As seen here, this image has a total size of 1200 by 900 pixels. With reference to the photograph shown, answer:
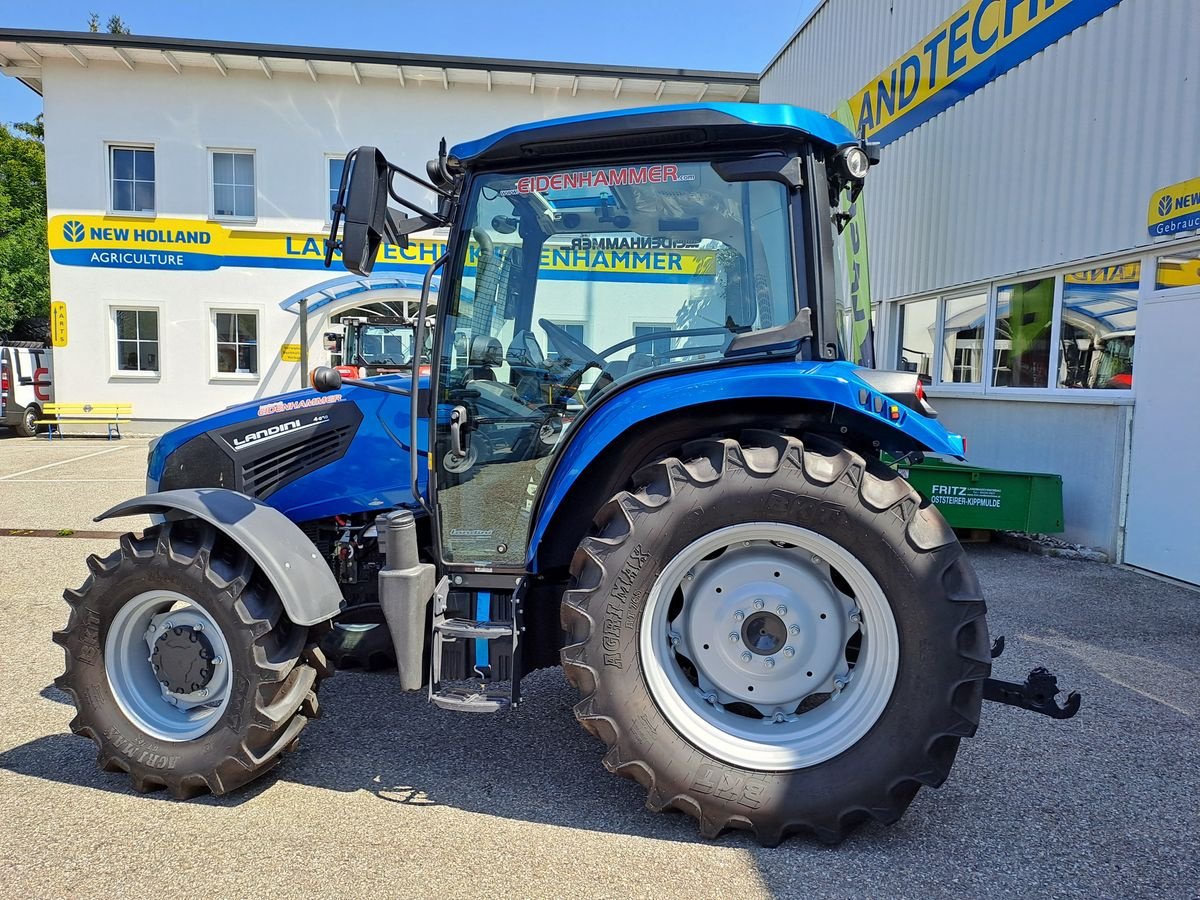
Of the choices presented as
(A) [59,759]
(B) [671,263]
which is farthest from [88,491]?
(B) [671,263]

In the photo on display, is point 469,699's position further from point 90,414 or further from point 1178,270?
point 90,414

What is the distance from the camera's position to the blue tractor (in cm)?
246

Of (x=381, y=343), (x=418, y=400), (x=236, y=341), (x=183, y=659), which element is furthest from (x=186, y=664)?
(x=236, y=341)

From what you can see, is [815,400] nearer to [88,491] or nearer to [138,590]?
[138,590]

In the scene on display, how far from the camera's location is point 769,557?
2664 millimetres

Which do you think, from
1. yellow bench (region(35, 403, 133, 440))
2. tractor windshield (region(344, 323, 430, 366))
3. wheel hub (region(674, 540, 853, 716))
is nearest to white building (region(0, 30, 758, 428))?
Answer: yellow bench (region(35, 403, 133, 440))

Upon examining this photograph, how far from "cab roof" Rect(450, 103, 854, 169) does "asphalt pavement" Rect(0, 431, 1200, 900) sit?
2191 mm

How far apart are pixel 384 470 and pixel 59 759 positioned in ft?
5.23

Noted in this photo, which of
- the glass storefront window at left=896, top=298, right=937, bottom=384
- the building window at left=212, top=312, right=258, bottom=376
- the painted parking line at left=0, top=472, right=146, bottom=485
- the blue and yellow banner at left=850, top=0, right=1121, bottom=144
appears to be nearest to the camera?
the blue and yellow banner at left=850, top=0, right=1121, bottom=144

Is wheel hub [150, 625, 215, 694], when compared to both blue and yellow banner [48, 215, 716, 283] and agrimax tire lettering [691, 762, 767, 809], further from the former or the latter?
blue and yellow banner [48, 215, 716, 283]

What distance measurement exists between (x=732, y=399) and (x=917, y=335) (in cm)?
792

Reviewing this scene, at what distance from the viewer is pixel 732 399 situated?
8.54ft

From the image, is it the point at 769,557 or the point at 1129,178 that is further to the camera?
the point at 1129,178

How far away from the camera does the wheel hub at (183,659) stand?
279 centimetres
